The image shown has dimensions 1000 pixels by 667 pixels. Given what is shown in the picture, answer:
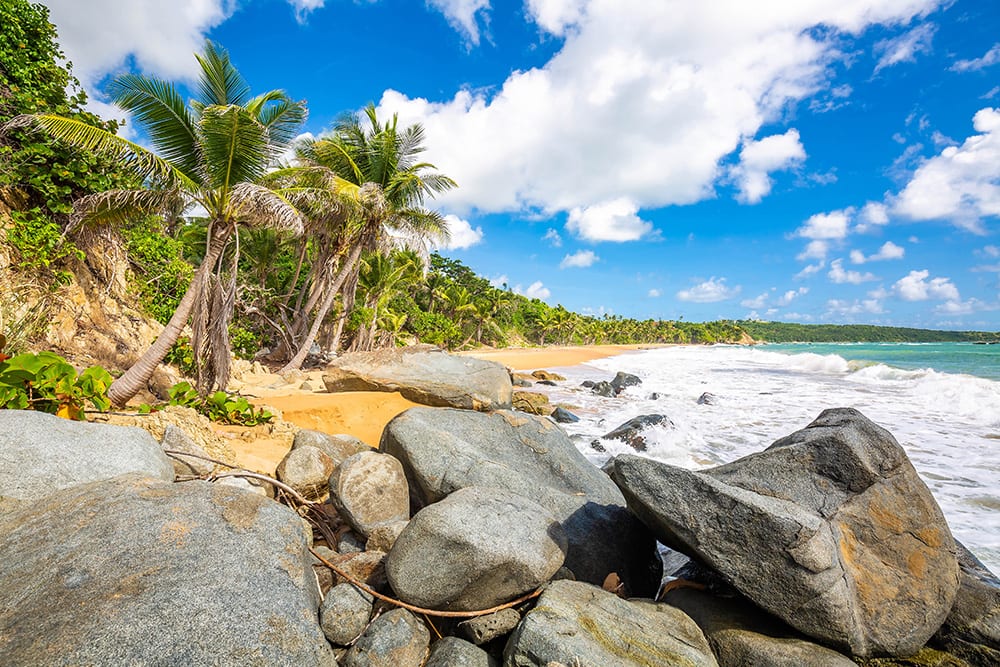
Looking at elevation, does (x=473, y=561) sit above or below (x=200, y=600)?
below

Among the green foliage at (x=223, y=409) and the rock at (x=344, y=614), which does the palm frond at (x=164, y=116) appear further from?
the rock at (x=344, y=614)

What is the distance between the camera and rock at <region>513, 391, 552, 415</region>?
12.7m

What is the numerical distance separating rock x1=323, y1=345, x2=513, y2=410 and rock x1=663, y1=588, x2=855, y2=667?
6169 mm

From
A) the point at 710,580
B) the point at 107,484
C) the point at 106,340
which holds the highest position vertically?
the point at 106,340

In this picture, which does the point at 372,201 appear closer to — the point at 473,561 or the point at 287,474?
the point at 287,474

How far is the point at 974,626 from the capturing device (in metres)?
3.20

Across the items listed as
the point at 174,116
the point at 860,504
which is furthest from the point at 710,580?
the point at 174,116

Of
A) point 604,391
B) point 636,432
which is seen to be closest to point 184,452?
point 636,432

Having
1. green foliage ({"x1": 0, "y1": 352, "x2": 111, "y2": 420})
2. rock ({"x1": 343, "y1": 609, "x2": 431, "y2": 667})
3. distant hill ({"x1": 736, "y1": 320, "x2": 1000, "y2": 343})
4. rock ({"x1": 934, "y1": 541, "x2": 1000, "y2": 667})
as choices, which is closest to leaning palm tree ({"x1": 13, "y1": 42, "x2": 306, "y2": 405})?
green foliage ({"x1": 0, "y1": 352, "x2": 111, "y2": 420})

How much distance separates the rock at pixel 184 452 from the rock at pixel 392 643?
2.48m

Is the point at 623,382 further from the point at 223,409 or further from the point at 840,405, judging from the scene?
the point at 223,409

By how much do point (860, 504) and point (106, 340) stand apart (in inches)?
533

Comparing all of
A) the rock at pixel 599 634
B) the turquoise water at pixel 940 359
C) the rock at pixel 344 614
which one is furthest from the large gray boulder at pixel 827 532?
the turquoise water at pixel 940 359

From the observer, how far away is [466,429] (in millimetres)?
6031
